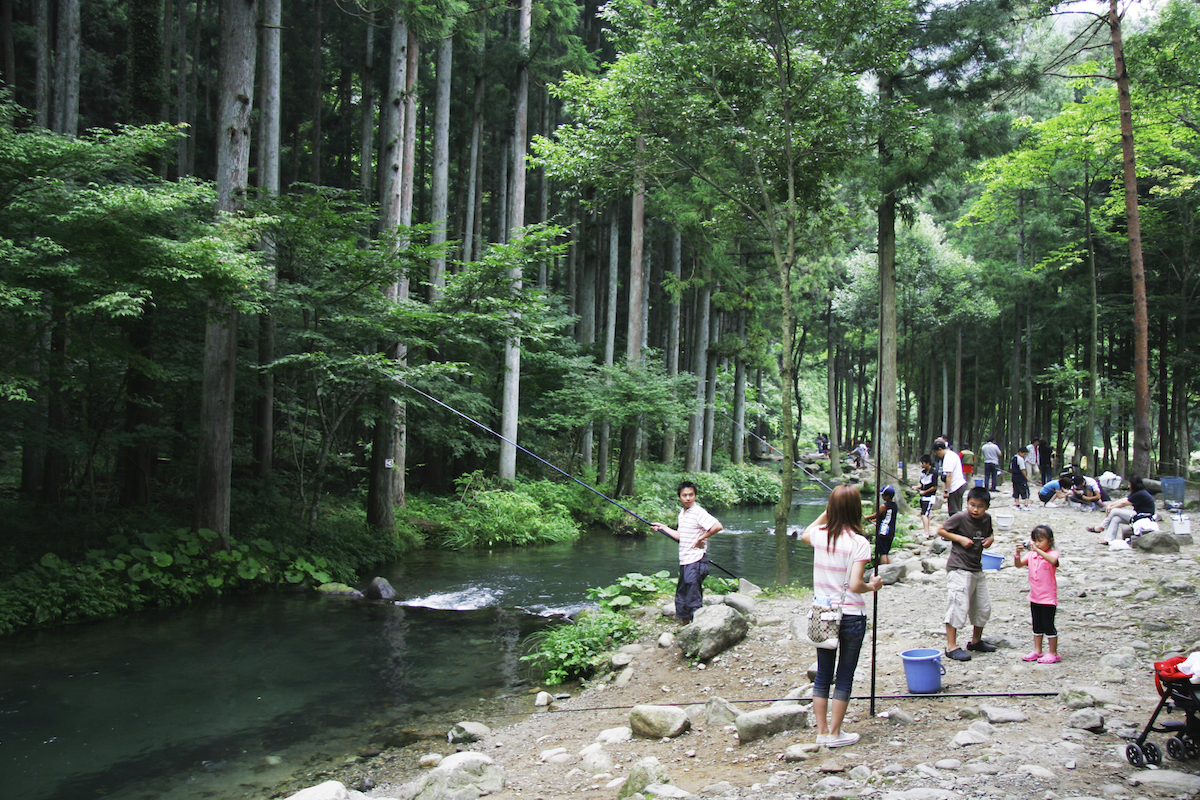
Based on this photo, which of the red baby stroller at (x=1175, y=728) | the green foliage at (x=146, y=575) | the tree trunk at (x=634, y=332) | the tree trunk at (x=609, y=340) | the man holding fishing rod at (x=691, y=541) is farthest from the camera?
the tree trunk at (x=609, y=340)

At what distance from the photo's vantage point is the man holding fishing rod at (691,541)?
699 centimetres

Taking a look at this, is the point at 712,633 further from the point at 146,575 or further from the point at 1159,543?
the point at 146,575

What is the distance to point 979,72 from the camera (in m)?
14.1

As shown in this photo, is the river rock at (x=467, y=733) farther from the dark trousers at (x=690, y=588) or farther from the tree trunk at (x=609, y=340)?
the tree trunk at (x=609, y=340)

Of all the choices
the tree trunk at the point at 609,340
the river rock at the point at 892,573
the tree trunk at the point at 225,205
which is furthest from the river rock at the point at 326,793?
the tree trunk at the point at 609,340

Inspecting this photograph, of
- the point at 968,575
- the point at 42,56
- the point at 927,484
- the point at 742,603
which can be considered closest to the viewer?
the point at 968,575

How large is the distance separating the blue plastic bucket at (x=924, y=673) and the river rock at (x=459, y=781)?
276cm

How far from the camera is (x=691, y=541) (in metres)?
7.07

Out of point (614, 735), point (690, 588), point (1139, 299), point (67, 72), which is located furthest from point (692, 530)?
point (67, 72)

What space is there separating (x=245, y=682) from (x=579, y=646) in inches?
127

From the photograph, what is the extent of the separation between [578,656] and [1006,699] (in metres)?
3.92

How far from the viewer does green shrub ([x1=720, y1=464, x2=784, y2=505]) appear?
26.5 m

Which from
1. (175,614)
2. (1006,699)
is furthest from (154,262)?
(1006,699)

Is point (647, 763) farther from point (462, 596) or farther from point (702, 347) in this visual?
point (702, 347)
